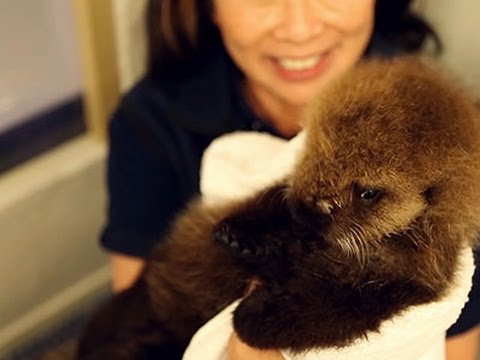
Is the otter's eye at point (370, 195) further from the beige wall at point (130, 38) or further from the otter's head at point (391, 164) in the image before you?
the beige wall at point (130, 38)

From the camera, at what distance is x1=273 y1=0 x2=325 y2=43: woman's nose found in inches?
40.1

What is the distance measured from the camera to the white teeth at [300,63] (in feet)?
3.56

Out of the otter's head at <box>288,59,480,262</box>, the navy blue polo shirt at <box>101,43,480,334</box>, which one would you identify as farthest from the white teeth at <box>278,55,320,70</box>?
the otter's head at <box>288,59,480,262</box>

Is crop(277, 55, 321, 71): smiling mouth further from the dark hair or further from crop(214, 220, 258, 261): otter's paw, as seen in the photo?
crop(214, 220, 258, 261): otter's paw

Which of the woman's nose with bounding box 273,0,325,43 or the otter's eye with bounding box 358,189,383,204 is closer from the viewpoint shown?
the otter's eye with bounding box 358,189,383,204

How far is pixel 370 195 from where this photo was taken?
0.69 m

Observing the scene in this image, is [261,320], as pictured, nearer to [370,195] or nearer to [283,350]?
[283,350]

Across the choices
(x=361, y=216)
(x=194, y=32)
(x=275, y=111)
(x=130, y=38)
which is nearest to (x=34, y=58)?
(x=130, y=38)

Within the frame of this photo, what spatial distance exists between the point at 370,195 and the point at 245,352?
24cm

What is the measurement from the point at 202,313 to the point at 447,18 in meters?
0.64

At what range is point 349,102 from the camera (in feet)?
2.29

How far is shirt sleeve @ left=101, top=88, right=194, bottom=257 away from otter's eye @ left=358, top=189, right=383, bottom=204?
1.83ft

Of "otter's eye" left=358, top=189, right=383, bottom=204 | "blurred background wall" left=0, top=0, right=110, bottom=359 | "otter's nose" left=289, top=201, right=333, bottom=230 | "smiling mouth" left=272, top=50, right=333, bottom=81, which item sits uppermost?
"otter's eye" left=358, top=189, right=383, bottom=204

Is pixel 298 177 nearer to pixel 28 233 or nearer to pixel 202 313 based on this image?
pixel 202 313
